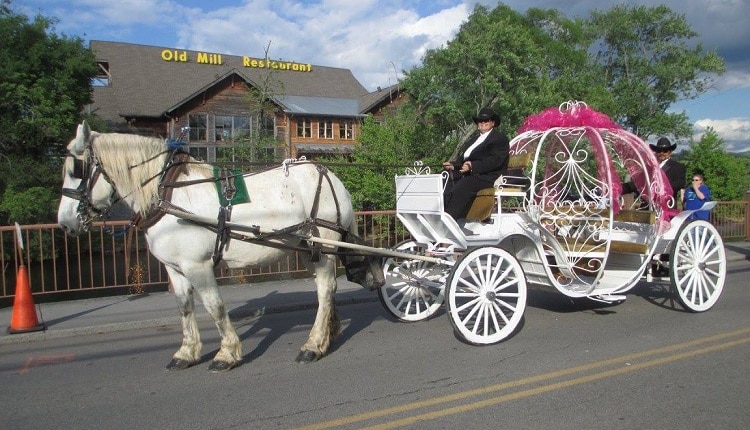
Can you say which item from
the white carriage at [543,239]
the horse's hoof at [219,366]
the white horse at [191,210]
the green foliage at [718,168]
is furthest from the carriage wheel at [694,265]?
the green foliage at [718,168]

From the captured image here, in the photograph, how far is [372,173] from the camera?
22.7 metres

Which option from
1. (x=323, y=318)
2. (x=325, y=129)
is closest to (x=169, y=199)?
(x=323, y=318)

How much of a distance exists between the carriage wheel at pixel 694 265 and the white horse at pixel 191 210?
4337 millimetres

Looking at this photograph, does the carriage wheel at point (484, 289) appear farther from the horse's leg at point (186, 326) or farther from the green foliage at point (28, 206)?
the green foliage at point (28, 206)

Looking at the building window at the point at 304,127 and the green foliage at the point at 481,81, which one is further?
the building window at the point at 304,127

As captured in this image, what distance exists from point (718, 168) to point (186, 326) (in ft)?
85.0

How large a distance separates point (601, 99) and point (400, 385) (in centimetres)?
3386

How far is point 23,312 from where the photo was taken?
6.81 m

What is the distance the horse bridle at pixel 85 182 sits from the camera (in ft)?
16.6

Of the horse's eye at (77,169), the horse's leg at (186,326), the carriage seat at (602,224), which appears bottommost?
the horse's leg at (186,326)

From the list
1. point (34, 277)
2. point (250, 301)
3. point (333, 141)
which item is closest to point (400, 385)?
point (250, 301)

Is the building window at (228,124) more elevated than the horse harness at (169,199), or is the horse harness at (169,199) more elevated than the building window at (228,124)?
the building window at (228,124)

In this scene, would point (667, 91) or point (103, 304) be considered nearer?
point (103, 304)

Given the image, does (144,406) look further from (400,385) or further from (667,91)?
(667,91)
